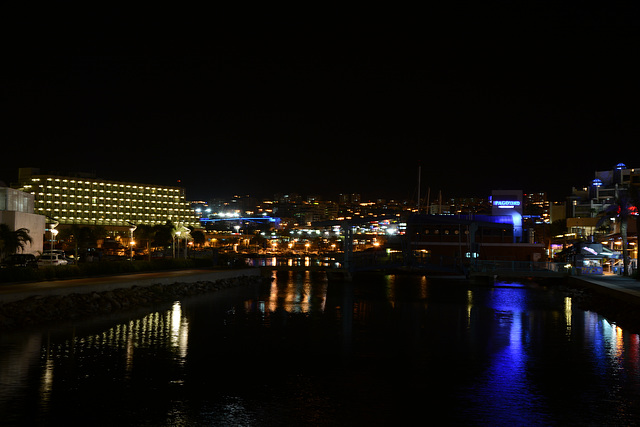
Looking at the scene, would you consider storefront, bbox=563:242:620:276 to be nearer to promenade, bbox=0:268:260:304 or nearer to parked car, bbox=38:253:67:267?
promenade, bbox=0:268:260:304

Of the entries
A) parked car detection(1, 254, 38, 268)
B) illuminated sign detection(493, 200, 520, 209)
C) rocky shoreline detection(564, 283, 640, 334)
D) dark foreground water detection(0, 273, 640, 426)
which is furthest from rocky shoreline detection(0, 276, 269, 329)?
illuminated sign detection(493, 200, 520, 209)

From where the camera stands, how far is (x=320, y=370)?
1966 cm

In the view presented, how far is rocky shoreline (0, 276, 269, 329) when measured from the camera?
26.5 meters

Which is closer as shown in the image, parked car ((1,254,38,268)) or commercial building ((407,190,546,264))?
parked car ((1,254,38,268))

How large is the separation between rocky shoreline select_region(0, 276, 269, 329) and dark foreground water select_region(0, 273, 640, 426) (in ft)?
4.77

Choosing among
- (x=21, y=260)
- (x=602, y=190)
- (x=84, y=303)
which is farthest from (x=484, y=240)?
(x=84, y=303)

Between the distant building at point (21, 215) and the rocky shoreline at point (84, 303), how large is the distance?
17.5 meters

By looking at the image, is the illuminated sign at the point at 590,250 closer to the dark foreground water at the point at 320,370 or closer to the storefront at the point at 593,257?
the storefront at the point at 593,257

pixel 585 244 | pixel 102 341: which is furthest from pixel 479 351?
pixel 585 244

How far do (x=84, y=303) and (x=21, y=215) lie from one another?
26037mm

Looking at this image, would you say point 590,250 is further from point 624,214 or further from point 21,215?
point 21,215

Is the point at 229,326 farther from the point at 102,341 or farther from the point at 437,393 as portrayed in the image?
the point at 437,393

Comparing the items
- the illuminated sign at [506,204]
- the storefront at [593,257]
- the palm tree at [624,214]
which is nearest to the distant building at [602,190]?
the illuminated sign at [506,204]

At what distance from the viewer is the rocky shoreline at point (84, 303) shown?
86.9 ft
